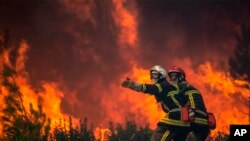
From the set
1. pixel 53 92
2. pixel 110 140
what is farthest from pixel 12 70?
pixel 53 92

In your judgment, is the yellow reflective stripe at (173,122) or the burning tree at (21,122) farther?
the burning tree at (21,122)

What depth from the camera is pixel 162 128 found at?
10.7 meters

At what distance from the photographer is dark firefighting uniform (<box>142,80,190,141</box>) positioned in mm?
10693

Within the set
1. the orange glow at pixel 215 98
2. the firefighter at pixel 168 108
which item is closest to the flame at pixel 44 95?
the orange glow at pixel 215 98

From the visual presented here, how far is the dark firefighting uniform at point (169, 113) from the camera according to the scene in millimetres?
10693

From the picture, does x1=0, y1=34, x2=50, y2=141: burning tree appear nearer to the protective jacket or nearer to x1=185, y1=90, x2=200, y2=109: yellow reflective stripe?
the protective jacket

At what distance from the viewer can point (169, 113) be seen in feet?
35.4

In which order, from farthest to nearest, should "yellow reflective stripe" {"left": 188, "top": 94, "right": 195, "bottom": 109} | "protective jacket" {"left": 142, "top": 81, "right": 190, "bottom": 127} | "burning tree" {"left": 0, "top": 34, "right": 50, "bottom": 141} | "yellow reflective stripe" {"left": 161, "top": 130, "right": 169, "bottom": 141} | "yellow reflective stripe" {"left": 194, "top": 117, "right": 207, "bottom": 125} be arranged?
1. "burning tree" {"left": 0, "top": 34, "right": 50, "bottom": 141}
2. "yellow reflective stripe" {"left": 188, "top": 94, "right": 195, "bottom": 109}
3. "yellow reflective stripe" {"left": 194, "top": 117, "right": 207, "bottom": 125}
4. "protective jacket" {"left": 142, "top": 81, "right": 190, "bottom": 127}
5. "yellow reflective stripe" {"left": 161, "top": 130, "right": 169, "bottom": 141}

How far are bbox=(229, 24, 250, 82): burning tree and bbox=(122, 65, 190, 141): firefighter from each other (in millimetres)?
16932

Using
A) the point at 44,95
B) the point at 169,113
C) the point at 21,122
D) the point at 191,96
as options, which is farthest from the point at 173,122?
the point at 44,95

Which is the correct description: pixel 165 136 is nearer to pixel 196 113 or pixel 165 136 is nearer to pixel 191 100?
pixel 196 113

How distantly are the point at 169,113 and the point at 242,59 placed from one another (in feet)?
58.0

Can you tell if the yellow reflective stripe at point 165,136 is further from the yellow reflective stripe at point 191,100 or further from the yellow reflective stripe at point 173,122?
the yellow reflective stripe at point 191,100

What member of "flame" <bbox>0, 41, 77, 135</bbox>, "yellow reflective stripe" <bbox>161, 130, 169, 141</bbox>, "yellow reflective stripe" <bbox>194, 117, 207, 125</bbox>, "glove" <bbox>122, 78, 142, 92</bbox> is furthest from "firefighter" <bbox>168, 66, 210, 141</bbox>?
"flame" <bbox>0, 41, 77, 135</bbox>
